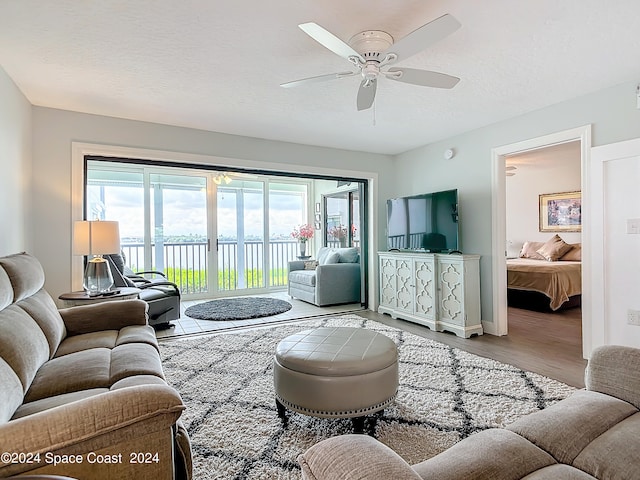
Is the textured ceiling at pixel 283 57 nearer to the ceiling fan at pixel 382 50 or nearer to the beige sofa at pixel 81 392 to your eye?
A: the ceiling fan at pixel 382 50

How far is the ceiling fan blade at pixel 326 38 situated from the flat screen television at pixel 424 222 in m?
2.62

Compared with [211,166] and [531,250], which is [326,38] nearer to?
[211,166]

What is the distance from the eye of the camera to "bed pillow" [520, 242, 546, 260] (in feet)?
21.8

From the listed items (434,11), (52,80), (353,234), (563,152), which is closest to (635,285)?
(434,11)

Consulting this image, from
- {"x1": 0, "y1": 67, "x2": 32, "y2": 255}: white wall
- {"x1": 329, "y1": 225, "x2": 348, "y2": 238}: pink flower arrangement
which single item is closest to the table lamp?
{"x1": 0, "y1": 67, "x2": 32, "y2": 255}: white wall

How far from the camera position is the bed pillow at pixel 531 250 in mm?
6638

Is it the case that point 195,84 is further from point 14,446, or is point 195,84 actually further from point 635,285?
point 635,285

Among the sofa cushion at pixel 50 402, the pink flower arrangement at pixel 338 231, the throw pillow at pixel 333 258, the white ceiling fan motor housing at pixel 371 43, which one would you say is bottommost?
the sofa cushion at pixel 50 402

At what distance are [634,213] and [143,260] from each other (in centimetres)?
647

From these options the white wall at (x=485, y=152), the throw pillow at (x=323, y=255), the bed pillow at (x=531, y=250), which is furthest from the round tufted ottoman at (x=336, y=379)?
the bed pillow at (x=531, y=250)

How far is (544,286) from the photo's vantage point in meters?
5.08

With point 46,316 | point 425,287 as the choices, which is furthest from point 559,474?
point 425,287

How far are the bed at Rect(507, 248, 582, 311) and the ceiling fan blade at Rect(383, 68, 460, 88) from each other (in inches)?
159

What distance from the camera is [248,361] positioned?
3.07 meters
